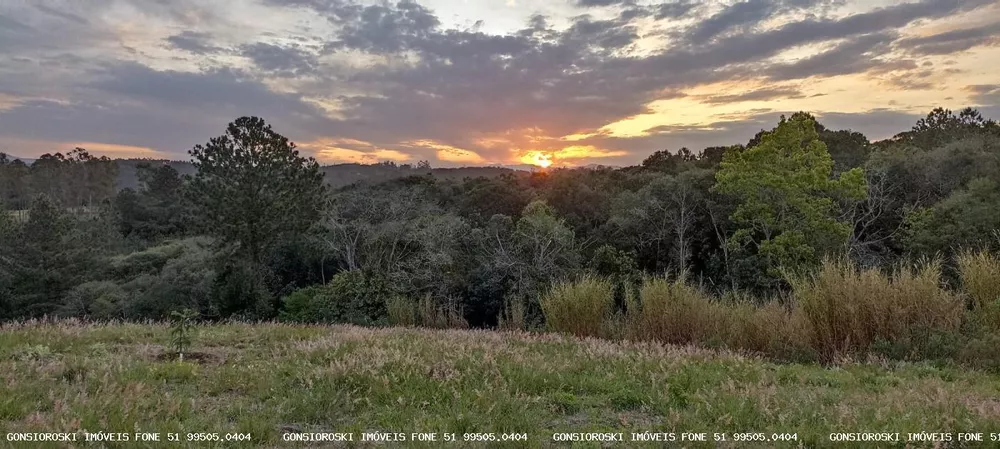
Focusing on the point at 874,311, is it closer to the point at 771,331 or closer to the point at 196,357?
the point at 771,331

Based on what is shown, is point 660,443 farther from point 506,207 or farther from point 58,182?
point 58,182

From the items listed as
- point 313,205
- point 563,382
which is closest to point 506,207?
point 313,205

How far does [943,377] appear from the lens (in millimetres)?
6461

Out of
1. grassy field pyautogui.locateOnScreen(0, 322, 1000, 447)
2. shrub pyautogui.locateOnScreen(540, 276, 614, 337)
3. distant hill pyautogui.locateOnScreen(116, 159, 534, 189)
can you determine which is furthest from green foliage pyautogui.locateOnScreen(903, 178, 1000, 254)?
distant hill pyautogui.locateOnScreen(116, 159, 534, 189)

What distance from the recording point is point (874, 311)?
8.19 metres

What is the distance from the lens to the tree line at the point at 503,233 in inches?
902

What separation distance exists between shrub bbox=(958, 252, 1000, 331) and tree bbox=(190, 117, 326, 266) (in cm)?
3154

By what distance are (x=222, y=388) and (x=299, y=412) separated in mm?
1215

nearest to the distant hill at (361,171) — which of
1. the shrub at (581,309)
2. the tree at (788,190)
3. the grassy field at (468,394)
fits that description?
the tree at (788,190)

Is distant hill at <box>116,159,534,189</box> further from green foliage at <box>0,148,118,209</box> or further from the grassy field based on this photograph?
the grassy field

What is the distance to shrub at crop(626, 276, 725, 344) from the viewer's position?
9711mm

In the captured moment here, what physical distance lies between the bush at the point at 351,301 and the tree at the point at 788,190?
52.0 ft

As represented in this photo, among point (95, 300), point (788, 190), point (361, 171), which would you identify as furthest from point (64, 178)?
point (788, 190)

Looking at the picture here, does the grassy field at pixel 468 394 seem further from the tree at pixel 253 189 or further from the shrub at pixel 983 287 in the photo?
the tree at pixel 253 189
